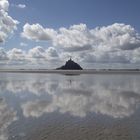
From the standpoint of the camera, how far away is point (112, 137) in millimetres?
13344

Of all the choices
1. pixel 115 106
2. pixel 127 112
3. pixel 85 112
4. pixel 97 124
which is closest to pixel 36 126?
pixel 97 124

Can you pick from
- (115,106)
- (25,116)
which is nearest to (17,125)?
(25,116)

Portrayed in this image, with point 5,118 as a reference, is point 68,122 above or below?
below

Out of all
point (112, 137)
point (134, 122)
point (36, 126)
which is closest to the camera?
point (112, 137)

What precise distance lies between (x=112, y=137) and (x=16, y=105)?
11965 mm

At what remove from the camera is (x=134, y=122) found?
54.1 feet

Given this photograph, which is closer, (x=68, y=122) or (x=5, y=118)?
(x=68, y=122)

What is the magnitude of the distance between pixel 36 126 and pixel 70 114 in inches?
174

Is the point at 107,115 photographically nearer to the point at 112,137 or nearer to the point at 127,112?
the point at 127,112

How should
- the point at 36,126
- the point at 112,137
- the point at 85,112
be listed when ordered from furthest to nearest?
the point at 85,112 → the point at 36,126 → the point at 112,137

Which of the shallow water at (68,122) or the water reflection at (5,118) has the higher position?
the water reflection at (5,118)

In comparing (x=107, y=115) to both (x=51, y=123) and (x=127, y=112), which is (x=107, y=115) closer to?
(x=127, y=112)

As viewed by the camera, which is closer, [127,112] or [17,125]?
[17,125]

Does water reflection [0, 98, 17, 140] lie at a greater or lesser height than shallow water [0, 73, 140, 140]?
greater
